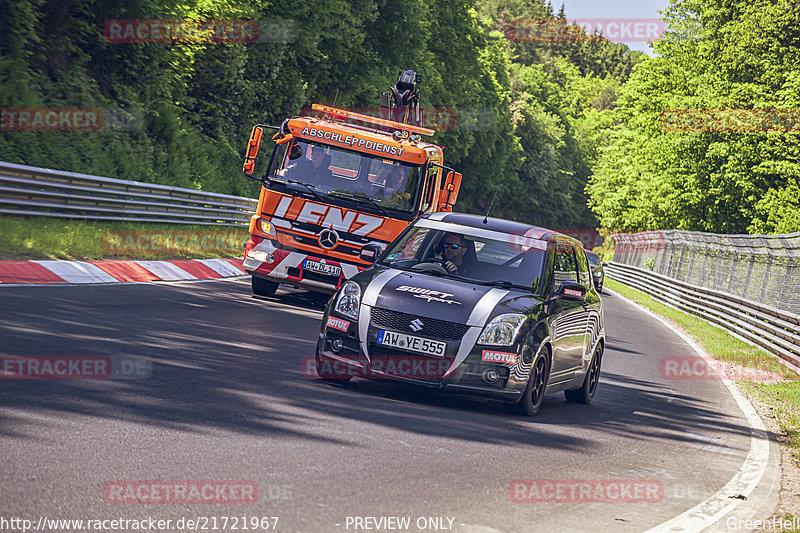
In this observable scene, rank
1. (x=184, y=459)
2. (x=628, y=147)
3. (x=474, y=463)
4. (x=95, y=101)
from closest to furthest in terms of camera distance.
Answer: (x=184, y=459)
(x=474, y=463)
(x=95, y=101)
(x=628, y=147)

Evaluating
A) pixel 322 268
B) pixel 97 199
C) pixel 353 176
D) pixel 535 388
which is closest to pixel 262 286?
pixel 322 268

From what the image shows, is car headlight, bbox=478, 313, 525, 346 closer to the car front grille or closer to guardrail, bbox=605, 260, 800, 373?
the car front grille

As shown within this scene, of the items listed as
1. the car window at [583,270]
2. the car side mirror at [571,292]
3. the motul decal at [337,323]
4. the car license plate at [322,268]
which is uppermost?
the car window at [583,270]

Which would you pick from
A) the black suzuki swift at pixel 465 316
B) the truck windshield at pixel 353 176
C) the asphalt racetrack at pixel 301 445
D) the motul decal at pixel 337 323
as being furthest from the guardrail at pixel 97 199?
the motul decal at pixel 337 323

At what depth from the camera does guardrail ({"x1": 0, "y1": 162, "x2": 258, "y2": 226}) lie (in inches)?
655

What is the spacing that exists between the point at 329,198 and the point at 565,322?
6948 mm

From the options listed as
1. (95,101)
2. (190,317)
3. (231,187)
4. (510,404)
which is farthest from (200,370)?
(231,187)

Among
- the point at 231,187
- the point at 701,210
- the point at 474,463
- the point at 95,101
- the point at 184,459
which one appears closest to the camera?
the point at 184,459

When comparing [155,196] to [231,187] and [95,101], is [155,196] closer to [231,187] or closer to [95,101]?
[95,101]

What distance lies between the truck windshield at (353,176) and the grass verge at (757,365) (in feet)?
19.4

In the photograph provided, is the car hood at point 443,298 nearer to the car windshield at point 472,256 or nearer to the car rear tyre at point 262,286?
the car windshield at point 472,256

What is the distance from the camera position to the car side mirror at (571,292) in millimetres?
9555

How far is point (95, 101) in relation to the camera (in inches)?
1033

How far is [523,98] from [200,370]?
96472 mm
